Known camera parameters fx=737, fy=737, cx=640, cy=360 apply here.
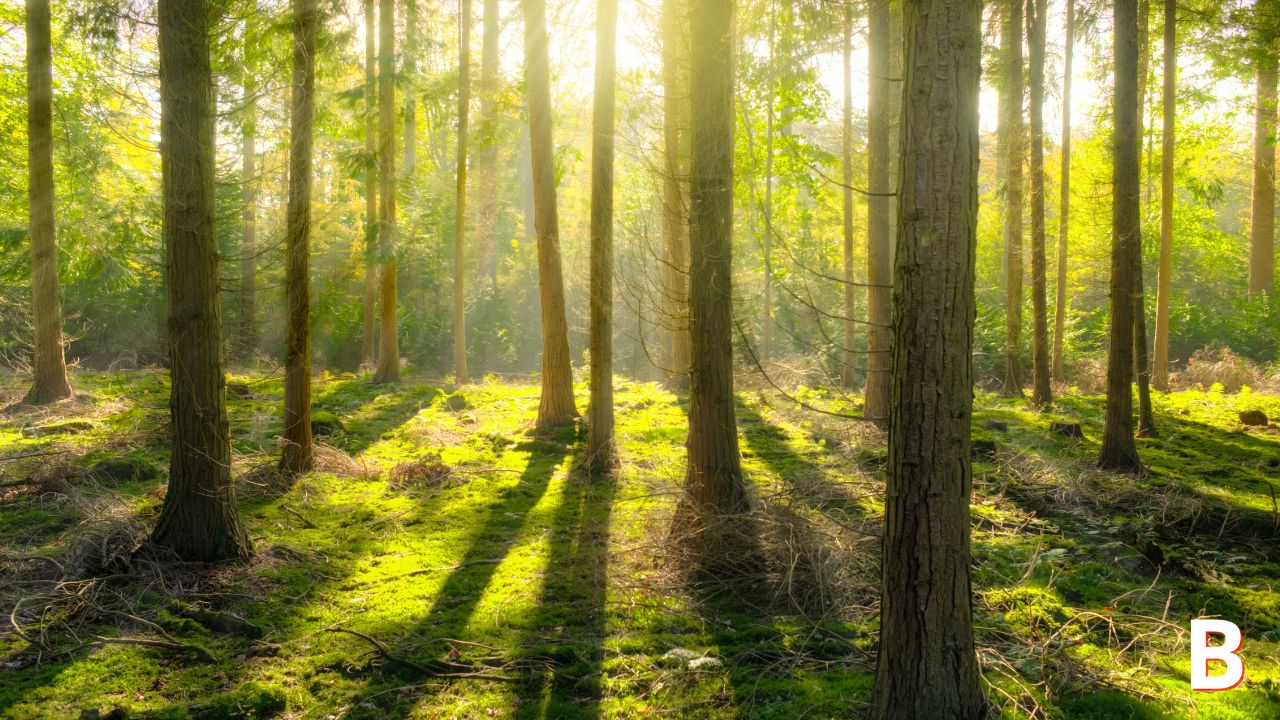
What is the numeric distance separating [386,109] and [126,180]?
25.7ft

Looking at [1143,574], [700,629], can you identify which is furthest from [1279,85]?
[700,629]

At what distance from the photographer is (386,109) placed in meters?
14.6

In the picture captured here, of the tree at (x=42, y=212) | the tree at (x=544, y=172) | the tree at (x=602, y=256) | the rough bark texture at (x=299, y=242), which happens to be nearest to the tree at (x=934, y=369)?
the tree at (x=602, y=256)

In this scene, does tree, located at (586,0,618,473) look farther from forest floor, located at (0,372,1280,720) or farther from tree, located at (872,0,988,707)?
tree, located at (872,0,988,707)

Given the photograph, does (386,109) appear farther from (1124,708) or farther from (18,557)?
(1124,708)

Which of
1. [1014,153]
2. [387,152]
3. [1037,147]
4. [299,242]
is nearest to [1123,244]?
[1037,147]

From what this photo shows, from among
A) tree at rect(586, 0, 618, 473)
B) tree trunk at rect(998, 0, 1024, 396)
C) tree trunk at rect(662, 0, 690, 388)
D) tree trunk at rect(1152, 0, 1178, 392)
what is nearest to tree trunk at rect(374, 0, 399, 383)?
tree at rect(586, 0, 618, 473)

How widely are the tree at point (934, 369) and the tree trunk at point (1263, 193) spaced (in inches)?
819

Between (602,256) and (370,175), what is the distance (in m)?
8.14

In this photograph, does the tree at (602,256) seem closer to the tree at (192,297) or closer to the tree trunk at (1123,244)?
the tree at (192,297)

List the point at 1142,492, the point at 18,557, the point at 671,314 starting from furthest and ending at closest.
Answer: the point at 1142,492 → the point at 671,314 → the point at 18,557

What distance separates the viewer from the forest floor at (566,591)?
13.7 ft

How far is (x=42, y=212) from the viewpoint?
12219 mm

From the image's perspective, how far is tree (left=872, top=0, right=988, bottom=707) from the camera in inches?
126
